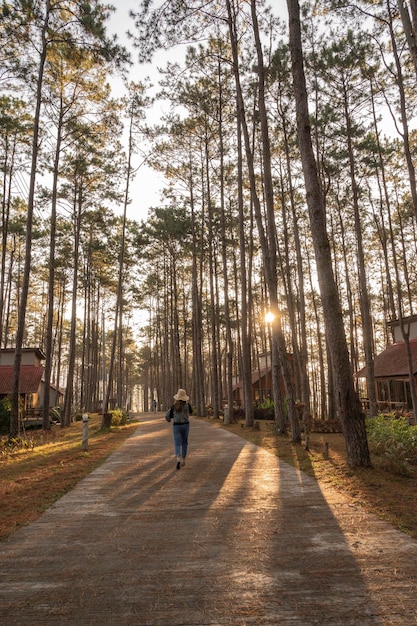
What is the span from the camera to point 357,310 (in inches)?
1606

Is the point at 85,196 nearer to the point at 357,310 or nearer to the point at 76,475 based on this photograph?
the point at 76,475

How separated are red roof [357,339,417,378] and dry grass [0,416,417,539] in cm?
1213

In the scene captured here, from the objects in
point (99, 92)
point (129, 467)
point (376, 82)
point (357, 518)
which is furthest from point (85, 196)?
point (357, 518)

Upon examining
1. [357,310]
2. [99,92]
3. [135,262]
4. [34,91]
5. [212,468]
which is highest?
[99,92]

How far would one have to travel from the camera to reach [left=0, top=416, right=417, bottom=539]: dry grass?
5.25 m

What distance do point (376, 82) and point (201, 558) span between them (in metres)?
19.1

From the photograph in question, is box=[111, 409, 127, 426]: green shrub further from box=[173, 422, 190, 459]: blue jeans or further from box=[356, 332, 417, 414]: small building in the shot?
box=[356, 332, 417, 414]: small building

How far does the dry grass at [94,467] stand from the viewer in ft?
17.2

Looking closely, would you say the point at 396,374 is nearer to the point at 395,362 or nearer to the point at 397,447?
the point at 395,362

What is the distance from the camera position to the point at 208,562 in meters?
3.56

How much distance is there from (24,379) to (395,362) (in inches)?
1015

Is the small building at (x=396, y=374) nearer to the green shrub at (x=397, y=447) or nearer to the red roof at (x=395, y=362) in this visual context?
the red roof at (x=395, y=362)

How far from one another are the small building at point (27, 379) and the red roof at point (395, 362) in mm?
22778

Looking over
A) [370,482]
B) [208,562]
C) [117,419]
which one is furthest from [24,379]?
[208,562]
